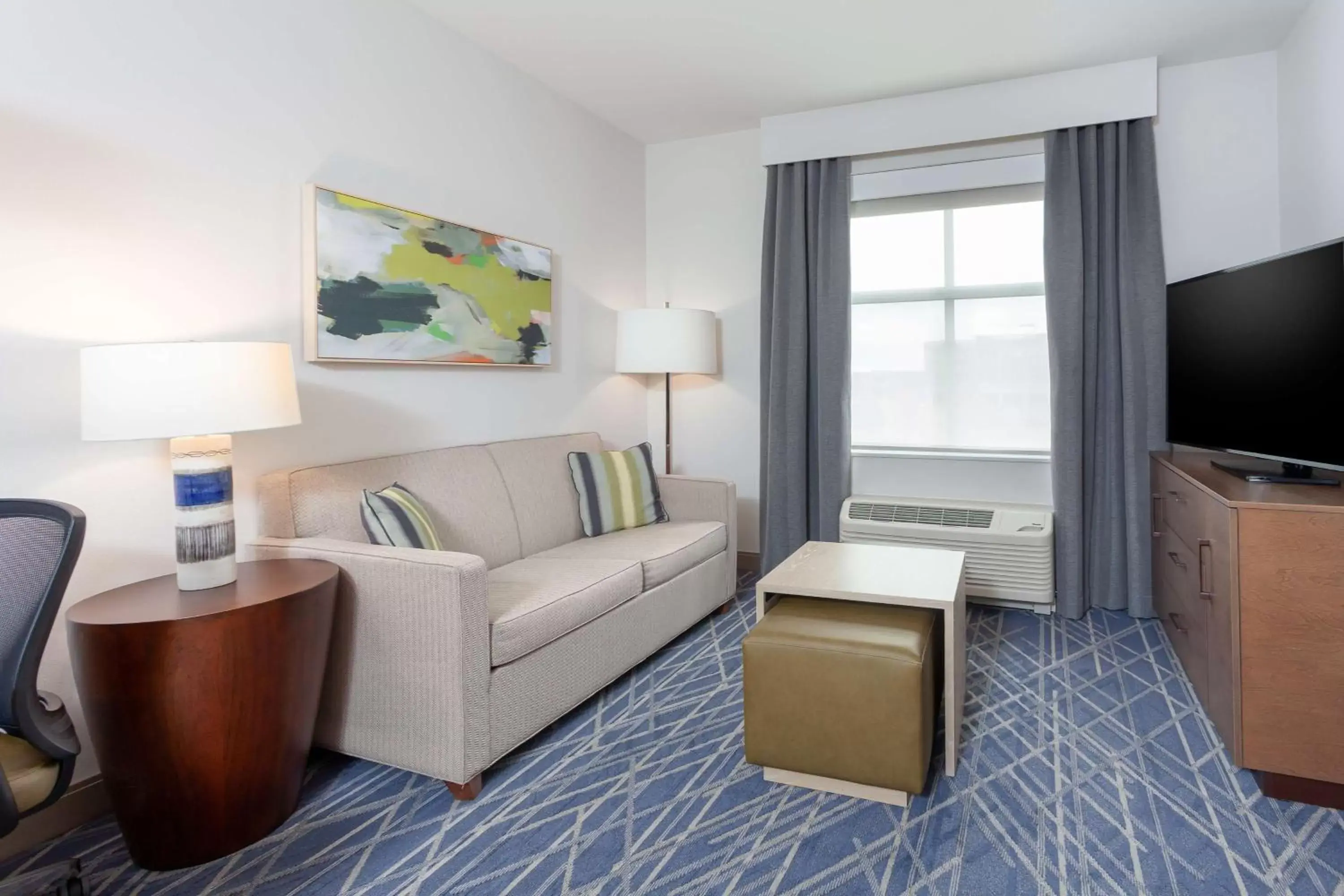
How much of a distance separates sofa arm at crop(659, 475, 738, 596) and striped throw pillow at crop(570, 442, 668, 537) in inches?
3.1

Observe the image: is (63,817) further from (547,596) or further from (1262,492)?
(1262,492)

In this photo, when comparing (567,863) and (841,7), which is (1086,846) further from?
(841,7)

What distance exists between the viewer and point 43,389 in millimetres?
1861

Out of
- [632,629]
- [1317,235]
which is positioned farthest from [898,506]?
[1317,235]

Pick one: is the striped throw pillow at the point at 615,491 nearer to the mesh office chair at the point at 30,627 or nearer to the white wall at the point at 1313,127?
the mesh office chair at the point at 30,627

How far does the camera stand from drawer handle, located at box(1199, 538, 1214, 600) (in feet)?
7.38

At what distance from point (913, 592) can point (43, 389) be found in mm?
2310

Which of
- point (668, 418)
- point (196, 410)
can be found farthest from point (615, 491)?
point (196, 410)

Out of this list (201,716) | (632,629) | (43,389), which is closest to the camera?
(201,716)

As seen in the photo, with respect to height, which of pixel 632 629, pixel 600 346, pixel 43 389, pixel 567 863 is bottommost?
pixel 567 863

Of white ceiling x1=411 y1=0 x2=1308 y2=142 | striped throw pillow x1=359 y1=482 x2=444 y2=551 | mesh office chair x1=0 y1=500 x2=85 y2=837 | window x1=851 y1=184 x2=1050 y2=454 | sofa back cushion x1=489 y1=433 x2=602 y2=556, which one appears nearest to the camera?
mesh office chair x1=0 y1=500 x2=85 y2=837

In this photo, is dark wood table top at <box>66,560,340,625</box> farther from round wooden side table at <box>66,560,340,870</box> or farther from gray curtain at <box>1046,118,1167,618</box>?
gray curtain at <box>1046,118,1167,618</box>

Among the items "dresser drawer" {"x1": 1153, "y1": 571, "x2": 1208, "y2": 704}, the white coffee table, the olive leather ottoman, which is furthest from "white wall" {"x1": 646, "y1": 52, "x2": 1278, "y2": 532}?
the olive leather ottoman

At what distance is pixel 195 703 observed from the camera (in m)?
1.67
